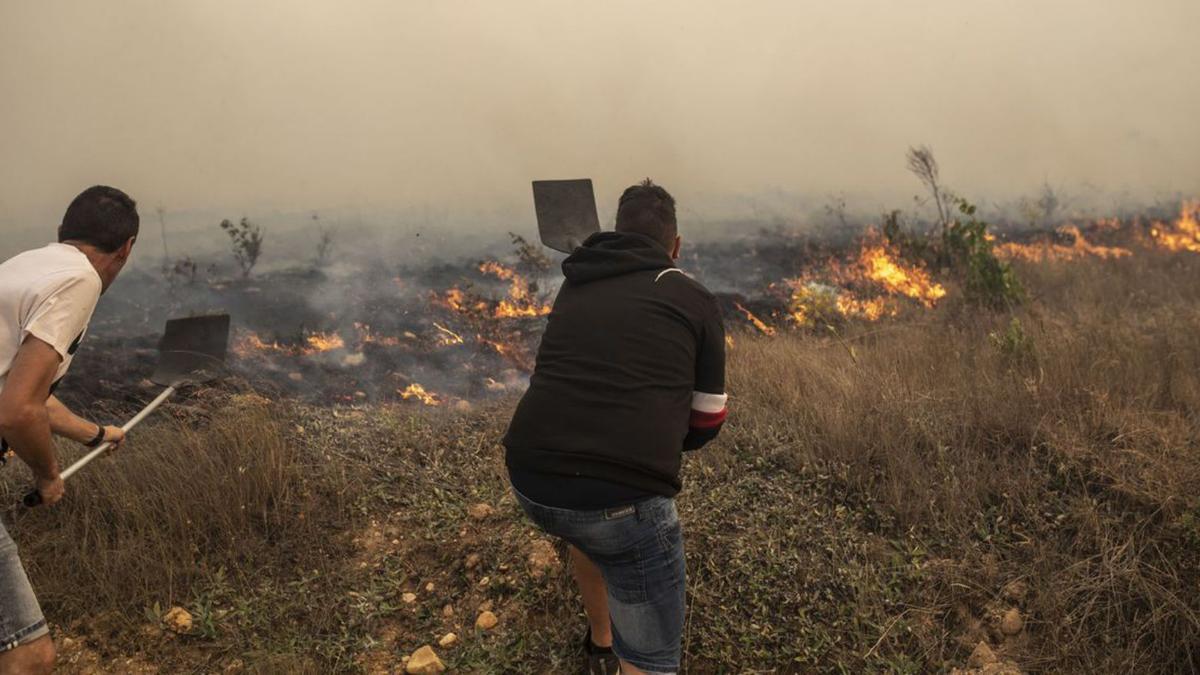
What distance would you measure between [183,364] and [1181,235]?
11607 mm

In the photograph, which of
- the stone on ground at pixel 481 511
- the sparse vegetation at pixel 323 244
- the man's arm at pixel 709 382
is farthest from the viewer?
the sparse vegetation at pixel 323 244

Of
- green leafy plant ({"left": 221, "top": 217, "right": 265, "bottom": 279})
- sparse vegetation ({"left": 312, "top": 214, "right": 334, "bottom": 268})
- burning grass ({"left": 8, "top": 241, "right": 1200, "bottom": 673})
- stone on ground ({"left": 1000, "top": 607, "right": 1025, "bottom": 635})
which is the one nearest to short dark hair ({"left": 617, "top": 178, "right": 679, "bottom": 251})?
burning grass ({"left": 8, "top": 241, "right": 1200, "bottom": 673})

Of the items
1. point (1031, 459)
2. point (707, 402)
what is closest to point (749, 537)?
point (707, 402)

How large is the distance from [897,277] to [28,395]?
7.25 metres

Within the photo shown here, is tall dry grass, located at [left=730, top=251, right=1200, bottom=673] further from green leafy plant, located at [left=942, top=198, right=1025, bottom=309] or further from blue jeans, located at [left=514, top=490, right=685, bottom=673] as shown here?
blue jeans, located at [left=514, top=490, right=685, bottom=673]

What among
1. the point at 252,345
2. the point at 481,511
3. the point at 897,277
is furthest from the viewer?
the point at 897,277

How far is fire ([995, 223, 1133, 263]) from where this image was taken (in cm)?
861

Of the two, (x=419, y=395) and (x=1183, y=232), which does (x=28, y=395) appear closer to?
(x=419, y=395)

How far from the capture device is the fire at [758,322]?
619 centimetres

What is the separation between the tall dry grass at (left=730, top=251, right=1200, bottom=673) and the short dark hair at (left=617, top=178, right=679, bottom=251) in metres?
1.86

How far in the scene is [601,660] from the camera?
271cm

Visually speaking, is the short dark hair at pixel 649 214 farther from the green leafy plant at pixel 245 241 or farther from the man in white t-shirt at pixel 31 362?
the green leafy plant at pixel 245 241

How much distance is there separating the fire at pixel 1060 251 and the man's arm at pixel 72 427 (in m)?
8.74

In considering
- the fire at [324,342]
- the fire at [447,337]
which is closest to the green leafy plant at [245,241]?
the fire at [324,342]
